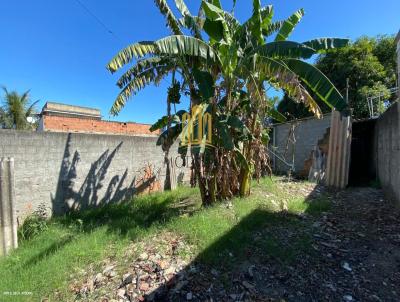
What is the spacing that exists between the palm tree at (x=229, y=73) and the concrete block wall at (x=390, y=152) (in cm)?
181

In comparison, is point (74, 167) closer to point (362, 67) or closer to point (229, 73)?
point (229, 73)

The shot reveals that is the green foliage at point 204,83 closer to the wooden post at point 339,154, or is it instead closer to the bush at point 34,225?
the bush at point 34,225

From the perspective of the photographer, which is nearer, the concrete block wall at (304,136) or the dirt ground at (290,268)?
the dirt ground at (290,268)

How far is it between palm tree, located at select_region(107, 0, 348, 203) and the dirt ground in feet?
4.34

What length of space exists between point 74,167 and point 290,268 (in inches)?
175

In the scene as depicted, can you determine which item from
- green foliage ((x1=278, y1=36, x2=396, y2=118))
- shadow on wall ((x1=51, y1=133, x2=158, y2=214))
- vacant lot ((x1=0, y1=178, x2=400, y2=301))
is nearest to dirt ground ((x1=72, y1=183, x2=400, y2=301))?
vacant lot ((x1=0, y1=178, x2=400, y2=301))

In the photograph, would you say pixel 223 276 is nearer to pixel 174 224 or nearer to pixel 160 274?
pixel 160 274

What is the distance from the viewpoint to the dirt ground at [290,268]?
9.91 feet

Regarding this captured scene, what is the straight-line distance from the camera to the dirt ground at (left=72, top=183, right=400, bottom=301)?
302 cm

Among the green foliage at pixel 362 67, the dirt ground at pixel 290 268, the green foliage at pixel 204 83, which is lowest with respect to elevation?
the dirt ground at pixel 290 268

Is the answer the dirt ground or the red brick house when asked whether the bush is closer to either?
the dirt ground

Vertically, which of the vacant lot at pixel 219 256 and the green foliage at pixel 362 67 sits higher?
the green foliage at pixel 362 67

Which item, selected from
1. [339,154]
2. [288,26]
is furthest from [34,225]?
[339,154]

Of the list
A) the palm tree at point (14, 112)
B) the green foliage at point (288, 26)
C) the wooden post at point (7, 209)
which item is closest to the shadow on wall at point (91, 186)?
the wooden post at point (7, 209)
